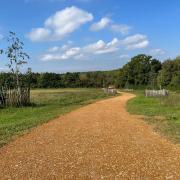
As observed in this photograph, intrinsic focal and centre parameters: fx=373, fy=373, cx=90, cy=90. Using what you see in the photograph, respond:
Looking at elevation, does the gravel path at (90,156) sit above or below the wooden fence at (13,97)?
below

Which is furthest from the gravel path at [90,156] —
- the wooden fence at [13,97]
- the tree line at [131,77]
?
the tree line at [131,77]

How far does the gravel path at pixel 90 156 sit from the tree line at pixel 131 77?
6581cm

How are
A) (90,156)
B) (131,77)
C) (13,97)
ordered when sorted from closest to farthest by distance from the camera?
(90,156) < (13,97) < (131,77)

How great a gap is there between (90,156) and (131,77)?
102 meters

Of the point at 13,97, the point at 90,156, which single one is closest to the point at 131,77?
the point at 13,97

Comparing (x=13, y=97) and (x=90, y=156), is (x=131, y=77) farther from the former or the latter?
(x=90, y=156)

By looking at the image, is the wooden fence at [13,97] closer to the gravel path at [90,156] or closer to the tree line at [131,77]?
the gravel path at [90,156]

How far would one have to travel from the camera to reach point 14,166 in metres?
8.16

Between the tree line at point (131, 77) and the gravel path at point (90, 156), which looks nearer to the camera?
the gravel path at point (90, 156)

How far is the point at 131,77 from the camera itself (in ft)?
362

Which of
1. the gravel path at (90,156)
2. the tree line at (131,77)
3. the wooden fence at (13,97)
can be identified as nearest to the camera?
the gravel path at (90,156)

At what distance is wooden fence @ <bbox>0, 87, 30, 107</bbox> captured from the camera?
1083 inches

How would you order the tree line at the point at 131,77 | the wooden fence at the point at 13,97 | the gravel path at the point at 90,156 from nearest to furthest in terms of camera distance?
the gravel path at the point at 90,156, the wooden fence at the point at 13,97, the tree line at the point at 131,77

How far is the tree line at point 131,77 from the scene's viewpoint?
87.1 meters
